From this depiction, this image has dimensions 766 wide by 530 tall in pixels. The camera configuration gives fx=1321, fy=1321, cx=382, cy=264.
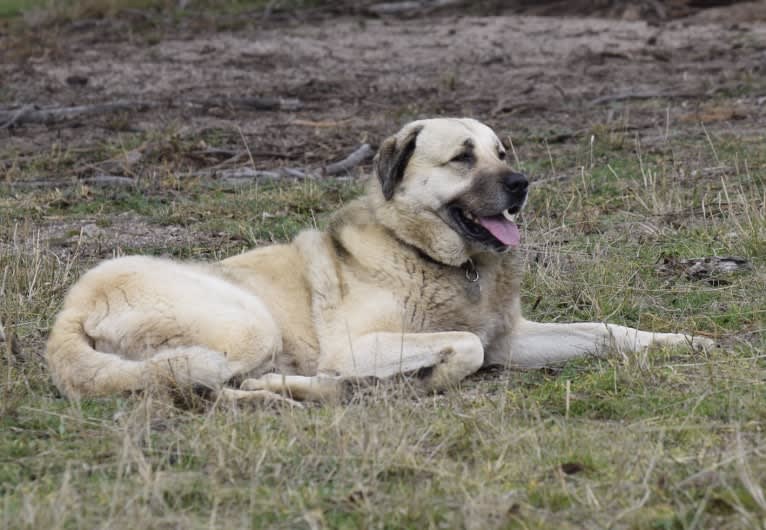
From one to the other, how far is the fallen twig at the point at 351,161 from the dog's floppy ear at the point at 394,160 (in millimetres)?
4166

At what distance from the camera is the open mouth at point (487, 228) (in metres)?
5.99

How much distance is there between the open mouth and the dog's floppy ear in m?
0.30

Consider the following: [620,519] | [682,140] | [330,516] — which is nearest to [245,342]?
[330,516]

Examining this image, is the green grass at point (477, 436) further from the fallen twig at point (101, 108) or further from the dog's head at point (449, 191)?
the fallen twig at point (101, 108)

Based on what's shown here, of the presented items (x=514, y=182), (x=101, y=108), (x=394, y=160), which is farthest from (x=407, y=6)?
(x=514, y=182)

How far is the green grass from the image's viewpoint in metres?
3.94

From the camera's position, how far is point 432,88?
535 inches

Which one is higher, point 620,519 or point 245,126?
point 620,519

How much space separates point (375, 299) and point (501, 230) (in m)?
0.66

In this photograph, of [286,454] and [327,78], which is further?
[327,78]

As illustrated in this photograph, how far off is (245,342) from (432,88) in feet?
27.7

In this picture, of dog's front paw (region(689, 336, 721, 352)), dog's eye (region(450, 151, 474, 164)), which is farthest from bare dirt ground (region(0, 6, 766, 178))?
dog's front paw (region(689, 336, 721, 352))

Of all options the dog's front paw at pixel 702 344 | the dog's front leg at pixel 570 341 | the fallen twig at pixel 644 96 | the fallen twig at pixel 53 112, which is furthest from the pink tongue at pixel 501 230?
the fallen twig at pixel 53 112

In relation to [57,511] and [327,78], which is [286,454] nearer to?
[57,511]
